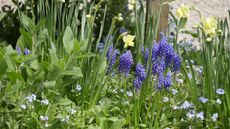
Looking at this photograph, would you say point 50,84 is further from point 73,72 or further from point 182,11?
point 182,11

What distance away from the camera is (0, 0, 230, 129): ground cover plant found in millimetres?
3209

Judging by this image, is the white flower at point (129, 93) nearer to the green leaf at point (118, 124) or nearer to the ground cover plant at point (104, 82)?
the ground cover plant at point (104, 82)

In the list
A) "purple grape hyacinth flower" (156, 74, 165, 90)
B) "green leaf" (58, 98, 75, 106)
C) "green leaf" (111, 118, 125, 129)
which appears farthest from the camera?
"purple grape hyacinth flower" (156, 74, 165, 90)

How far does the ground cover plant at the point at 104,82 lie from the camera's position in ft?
10.5

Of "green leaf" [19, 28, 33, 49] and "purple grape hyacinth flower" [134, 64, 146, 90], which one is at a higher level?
"green leaf" [19, 28, 33, 49]

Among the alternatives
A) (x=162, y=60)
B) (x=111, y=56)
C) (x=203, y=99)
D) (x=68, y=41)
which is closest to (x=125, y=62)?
(x=111, y=56)

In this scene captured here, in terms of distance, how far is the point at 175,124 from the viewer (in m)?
3.49

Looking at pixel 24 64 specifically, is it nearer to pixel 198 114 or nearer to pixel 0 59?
pixel 0 59

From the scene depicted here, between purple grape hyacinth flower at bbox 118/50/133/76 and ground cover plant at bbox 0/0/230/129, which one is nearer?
ground cover plant at bbox 0/0/230/129

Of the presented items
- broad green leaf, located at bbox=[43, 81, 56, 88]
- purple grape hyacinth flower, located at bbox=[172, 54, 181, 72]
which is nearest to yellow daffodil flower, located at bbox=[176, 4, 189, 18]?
purple grape hyacinth flower, located at bbox=[172, 54, 181, 72]

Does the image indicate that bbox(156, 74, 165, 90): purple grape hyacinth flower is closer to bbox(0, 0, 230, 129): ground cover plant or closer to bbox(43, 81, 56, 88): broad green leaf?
bbox(0, 0, 230, 129): ground cover plant

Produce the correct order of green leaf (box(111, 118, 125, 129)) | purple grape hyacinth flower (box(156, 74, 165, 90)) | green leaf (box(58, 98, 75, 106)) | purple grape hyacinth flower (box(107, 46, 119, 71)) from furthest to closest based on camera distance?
purple grape hyacinth flower (box(107, 46, 119, 71)), purple grape hyacinth flower (box(156, 74, 165, 90)), green leaf (box(58, 98, 75, 106)), green leaf (box(111, 118, 125, 129))

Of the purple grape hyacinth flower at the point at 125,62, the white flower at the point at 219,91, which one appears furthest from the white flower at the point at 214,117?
the purple grape hyacinth flower at the point at 125,62

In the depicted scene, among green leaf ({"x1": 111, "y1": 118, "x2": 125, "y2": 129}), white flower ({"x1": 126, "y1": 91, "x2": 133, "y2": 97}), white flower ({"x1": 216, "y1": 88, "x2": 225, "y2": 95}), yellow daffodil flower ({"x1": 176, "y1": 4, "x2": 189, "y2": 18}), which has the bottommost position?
green leaf ({"x1": 111, "y1": 118, "x2": 125, "y2": 129})
